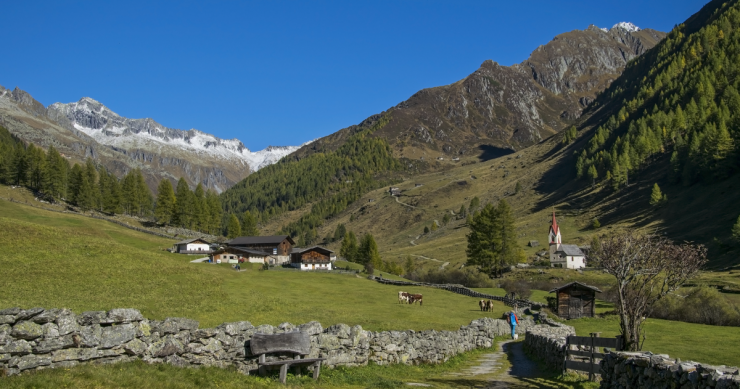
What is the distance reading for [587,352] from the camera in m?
17.8

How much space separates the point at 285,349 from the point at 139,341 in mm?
4374

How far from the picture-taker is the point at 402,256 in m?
152

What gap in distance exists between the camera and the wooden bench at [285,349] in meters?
15.0

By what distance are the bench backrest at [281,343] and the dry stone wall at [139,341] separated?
1.30ft

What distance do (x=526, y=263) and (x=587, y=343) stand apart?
327 ft

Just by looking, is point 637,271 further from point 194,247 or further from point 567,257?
A: point 194,247

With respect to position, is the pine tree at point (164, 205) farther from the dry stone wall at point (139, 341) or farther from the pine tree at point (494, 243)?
the dry stone wall at point (139, 341)

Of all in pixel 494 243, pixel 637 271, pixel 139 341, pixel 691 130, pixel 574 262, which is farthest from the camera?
pixel 691 130

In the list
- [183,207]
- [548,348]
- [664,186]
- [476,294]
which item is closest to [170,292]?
[548,348]

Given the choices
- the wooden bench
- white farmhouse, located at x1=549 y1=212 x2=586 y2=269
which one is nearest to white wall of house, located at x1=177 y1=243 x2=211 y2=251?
white farmhouse, located at x1=549 y1=212 x2=586 y2=269

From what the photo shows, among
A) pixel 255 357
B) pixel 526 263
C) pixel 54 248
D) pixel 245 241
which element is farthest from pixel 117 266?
pixel 526 263

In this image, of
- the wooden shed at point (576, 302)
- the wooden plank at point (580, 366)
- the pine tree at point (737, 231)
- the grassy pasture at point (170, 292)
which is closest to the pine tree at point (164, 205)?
the grassy pasture at point (170, 292)

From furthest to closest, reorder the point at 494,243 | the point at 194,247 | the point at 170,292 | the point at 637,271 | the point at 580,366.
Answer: the point at 194,247, the point at 494,243, the point at 170,292, the point at 637,271, the point at 580,366

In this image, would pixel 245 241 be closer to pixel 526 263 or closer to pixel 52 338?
pixel 526 263
